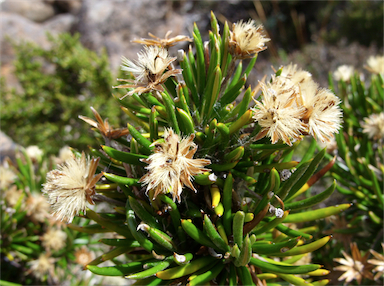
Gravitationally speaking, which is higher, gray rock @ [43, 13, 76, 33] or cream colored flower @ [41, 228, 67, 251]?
gray rock @ [43, 13, 76, 33]

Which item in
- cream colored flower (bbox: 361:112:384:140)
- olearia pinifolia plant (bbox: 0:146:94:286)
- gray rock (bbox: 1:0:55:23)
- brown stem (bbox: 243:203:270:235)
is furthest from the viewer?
gray rock (bbox: 1:0:55:23)

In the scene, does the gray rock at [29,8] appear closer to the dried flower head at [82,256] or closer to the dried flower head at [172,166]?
the dried flower head at [82,256]

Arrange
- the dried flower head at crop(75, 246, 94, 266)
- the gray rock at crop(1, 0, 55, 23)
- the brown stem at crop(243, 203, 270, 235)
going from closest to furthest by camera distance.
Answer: the brown stem at crop(243, 203, 270, 235), the dried flower head at crop(75, 246, 94, 266), the gray rock at crop(1, 0, 55, 23)

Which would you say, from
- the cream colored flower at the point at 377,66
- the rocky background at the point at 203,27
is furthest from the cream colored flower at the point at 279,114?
the rocky background at the point at 203,27

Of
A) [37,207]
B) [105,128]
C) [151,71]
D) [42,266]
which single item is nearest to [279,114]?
[151,71]

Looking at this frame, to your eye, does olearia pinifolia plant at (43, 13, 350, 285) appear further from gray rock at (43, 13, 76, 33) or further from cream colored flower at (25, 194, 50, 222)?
gray rock at (43, 13, 76, 33)

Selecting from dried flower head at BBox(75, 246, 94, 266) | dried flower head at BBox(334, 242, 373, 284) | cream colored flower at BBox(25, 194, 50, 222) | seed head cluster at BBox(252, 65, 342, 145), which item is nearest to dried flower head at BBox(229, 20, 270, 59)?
seed head cluster at BBox(252, 65, 342, 145)

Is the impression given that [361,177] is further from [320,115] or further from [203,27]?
[203,27]
